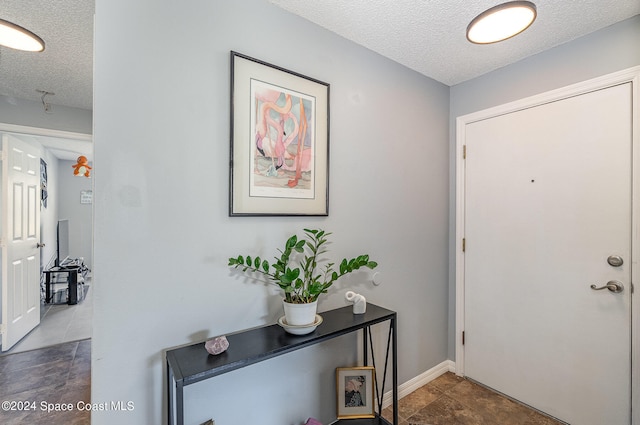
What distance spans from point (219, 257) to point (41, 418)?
6.27ft

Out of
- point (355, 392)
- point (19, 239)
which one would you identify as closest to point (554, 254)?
point (355, 392)

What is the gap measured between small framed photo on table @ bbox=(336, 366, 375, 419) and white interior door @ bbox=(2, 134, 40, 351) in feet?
10.8

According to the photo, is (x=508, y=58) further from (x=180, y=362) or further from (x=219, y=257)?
(x=180, y=362)

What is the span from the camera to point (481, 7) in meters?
1.50

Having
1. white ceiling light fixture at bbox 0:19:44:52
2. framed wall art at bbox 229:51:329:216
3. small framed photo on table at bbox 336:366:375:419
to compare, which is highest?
white ceiling light fixture at bbox 0:19:44:52

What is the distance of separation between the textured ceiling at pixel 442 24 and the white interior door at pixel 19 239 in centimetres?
330

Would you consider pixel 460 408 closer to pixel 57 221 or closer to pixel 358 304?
pixel 358 304

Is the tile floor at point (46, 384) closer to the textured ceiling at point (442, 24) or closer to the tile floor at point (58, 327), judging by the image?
the tile floor at point (58, 327)

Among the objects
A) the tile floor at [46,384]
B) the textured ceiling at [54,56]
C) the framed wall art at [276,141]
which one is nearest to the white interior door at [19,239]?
the tile floor at [46,384]

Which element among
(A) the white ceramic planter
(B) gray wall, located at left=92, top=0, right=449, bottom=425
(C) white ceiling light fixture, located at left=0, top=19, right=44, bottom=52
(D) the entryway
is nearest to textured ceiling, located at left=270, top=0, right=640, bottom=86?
(B) gray wall, located at left=92, top=0, right=449, bottom=425

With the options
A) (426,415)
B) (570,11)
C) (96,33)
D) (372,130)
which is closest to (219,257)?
(96,33)

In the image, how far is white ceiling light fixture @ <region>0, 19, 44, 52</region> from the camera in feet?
4.48

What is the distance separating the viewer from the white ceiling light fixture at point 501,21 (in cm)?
128

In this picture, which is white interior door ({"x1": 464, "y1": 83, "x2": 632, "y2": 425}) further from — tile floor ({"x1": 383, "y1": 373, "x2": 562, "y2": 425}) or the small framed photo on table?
the small framed photo on table
